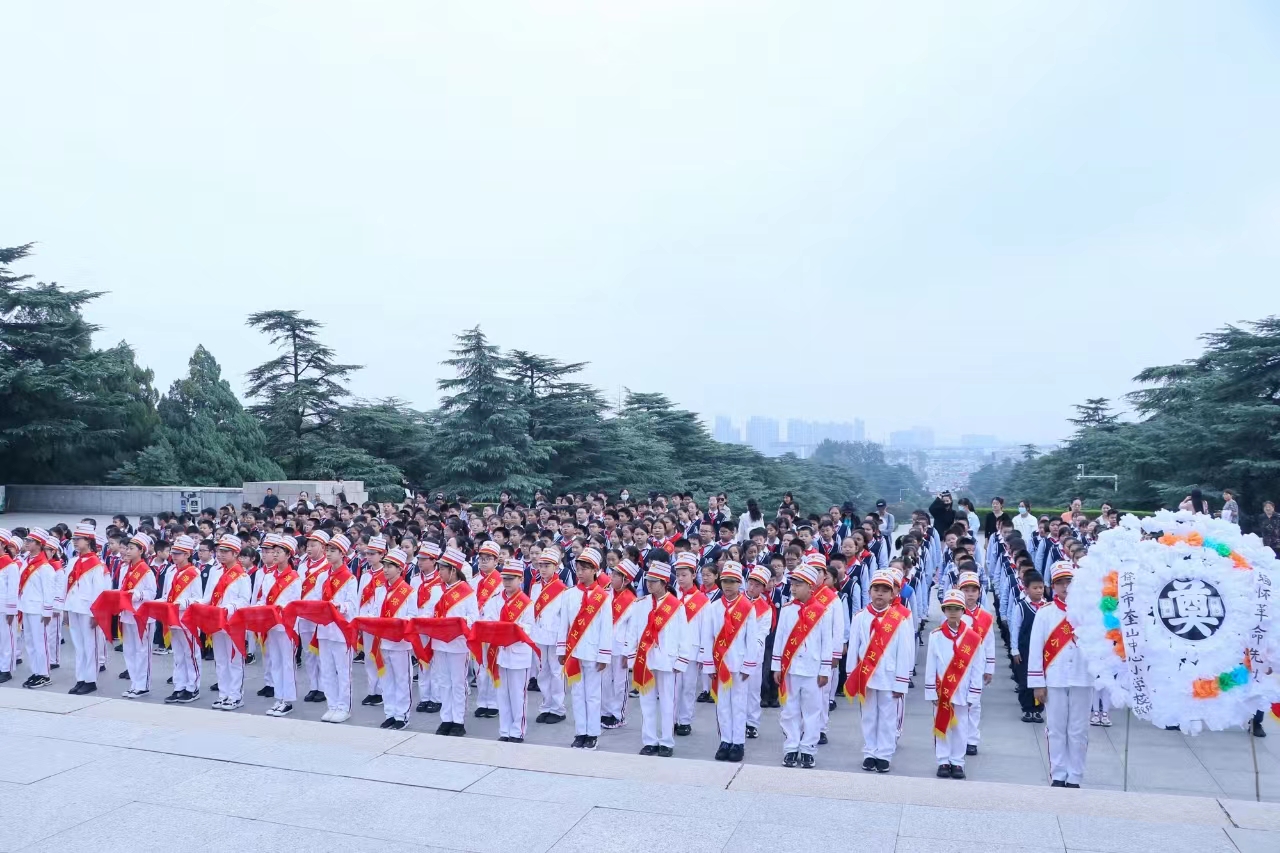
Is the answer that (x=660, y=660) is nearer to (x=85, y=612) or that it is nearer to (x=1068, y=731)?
(x=1068, y=731)

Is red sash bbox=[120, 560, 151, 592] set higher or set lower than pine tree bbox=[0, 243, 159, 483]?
lower

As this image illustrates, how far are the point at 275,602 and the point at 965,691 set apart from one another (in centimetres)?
669

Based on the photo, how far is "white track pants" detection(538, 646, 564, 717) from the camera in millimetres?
9438

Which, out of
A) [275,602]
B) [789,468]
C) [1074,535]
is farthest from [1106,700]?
[789,468]

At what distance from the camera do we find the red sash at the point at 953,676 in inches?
295

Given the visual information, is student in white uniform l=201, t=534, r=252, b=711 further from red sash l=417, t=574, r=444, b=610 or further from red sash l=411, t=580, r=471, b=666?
red sash l=411, t=580, r=471, b=666

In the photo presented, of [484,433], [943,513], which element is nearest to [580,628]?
[943,513]

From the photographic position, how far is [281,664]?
31.6 feet

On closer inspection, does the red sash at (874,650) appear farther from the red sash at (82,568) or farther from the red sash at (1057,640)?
the red sash at (82,568)

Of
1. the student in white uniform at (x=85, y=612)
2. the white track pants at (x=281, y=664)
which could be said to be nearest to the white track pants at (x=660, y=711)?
the white track pants at (x=281, y=664)

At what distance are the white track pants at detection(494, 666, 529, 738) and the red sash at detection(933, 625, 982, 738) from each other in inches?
139

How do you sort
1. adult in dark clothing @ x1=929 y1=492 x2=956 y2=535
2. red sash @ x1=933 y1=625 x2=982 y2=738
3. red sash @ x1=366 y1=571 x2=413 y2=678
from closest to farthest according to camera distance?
red sash @ x1=933 y1=625 x2=982 y2=738 → red sash @ x1=366 y1=571 x2=413 y2=678 → adult in dark clothing @ x1=929 y1=492 x2=956 y2=535

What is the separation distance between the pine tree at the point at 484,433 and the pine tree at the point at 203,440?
641 cm

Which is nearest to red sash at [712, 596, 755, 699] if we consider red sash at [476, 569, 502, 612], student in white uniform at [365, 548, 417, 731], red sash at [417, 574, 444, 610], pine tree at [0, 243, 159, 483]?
red sash at [476, 569, 502, 612]
